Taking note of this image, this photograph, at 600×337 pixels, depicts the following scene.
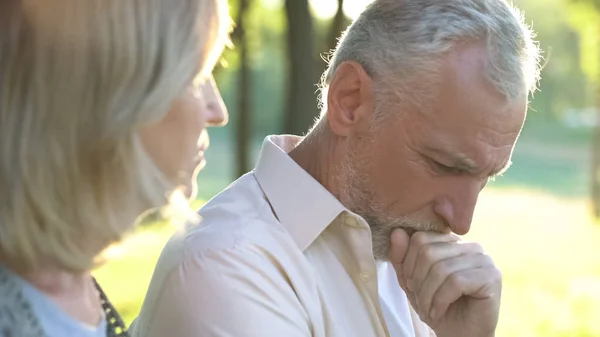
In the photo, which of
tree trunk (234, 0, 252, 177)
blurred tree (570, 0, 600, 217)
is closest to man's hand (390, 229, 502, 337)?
tree trunk (234, 0, 252, 177)

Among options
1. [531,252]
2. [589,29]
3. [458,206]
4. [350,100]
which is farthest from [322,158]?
[589,29]

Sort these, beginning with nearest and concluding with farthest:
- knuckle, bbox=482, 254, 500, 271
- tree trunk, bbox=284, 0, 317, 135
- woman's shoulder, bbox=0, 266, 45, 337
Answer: woman's shoulder, bbox=0, 266, 45, 337 < knuckle, bbox=482, 254, 500, 271 < tree trunk, bbox=284, 0, 317, 135

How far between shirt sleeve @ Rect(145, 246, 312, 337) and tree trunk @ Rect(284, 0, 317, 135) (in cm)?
451

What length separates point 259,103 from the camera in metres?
21.8

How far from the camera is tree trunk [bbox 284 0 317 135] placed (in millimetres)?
6664

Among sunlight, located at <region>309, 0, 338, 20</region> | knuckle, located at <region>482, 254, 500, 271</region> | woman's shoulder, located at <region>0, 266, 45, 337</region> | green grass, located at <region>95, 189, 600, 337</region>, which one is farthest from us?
green grass, located at <region>95, 189, 600, 337</region>

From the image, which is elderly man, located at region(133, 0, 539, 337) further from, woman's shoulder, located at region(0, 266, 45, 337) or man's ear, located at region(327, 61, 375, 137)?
woman's shoulder, located at region(0, 266, 45, 337)

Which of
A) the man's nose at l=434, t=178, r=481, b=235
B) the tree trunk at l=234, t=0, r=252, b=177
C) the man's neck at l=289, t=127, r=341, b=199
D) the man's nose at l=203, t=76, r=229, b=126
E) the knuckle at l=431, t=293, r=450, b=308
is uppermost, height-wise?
the man's nose at l=203, t=76, r=229, b=126

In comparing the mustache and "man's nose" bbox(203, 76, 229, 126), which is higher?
"man's nose" bbox(203, 76, 229, 126)

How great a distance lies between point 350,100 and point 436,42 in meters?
0.27

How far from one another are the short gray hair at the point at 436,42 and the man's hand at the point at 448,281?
38cm

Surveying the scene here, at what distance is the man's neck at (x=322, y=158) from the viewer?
7.93 feet

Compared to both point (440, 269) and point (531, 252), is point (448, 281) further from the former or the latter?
point (531, 252)

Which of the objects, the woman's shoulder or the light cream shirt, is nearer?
the woman's shoulder
